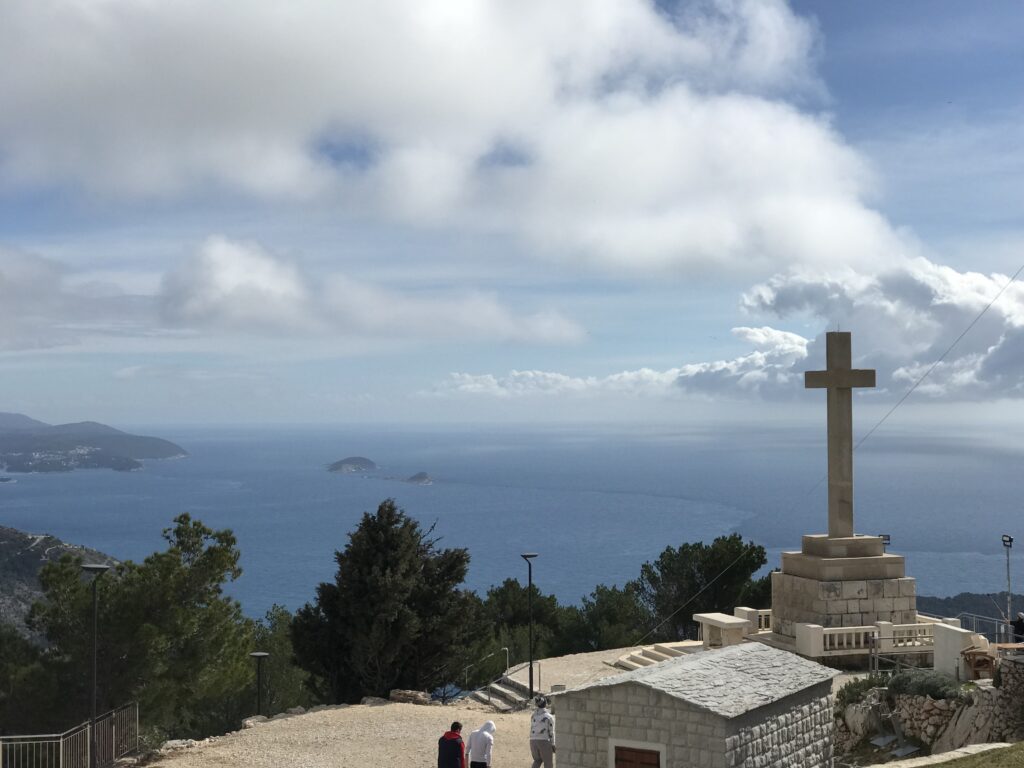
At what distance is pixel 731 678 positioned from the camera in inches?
579

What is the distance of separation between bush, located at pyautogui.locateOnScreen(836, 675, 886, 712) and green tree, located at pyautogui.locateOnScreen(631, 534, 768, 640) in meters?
14.0

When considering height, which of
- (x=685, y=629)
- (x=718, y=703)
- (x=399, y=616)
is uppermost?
(x=718, y=703)

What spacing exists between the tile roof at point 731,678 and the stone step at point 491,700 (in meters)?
10.1

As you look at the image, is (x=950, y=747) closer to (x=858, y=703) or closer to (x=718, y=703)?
(x=858, y=703)

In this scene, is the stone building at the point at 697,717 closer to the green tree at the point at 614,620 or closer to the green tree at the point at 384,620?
the green tree at the point at 384,620

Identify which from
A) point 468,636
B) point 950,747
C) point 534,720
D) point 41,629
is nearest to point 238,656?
point 41,629

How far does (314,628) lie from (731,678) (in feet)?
58.0

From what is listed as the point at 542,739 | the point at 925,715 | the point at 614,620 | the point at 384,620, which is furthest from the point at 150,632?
the point at 614,620

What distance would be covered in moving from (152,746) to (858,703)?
16.5 metres

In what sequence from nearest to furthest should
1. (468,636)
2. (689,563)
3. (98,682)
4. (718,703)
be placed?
(718,703)
(98,682)
(468,636)
(689,563)

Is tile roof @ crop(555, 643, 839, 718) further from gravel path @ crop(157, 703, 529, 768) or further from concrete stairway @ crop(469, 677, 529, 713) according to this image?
concrete stairway @ crop(469, 677, 529, 713)

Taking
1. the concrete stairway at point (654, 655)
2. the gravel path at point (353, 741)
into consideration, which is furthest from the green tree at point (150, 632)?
the concrete stairway at point (654, 655)

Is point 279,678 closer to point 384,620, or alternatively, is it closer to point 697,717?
point 384,620

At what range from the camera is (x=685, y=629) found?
37938mm
